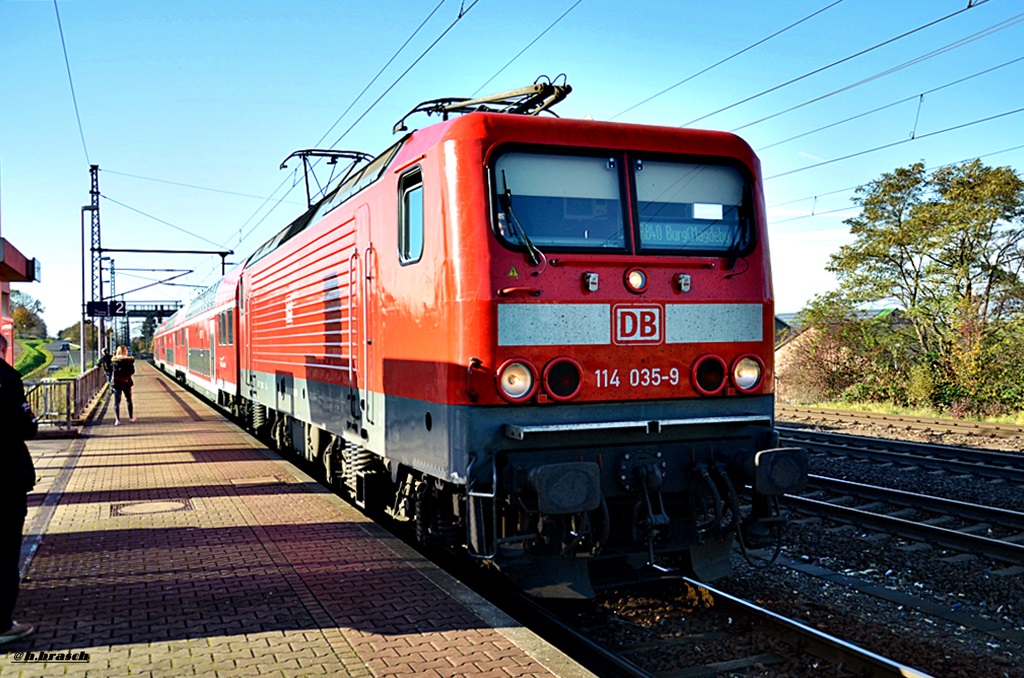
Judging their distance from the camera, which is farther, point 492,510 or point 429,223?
point 429,223

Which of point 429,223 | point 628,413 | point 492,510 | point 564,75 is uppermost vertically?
point 564,75

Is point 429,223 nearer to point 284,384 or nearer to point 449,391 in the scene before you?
point 449,391

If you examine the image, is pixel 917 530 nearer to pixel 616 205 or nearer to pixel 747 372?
pixel 747 372

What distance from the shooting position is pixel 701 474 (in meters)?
6.08

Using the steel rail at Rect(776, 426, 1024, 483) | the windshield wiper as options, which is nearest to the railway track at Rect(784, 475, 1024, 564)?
the steel rail at Rect(776, 426, 1024, 483)

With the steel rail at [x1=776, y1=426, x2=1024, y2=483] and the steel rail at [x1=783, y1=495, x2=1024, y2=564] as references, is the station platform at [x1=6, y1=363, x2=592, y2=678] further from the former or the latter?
the steel rail at [x1=776, y1=426, x2=1024, y2=483]

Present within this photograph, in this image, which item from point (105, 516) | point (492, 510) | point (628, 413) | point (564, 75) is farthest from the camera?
point (105, 516)

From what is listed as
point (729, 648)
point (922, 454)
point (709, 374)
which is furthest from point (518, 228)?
point (922, 454)

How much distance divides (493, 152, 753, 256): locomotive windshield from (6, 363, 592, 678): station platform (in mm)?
2461

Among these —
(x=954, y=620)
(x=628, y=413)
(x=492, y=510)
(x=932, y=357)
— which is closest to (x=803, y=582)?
(x=954, y=620)

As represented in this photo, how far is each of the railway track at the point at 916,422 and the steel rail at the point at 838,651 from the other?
13.1 m

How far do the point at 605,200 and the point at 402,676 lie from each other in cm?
335

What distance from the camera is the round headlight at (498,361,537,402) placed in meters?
5.70

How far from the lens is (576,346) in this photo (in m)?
5.91
